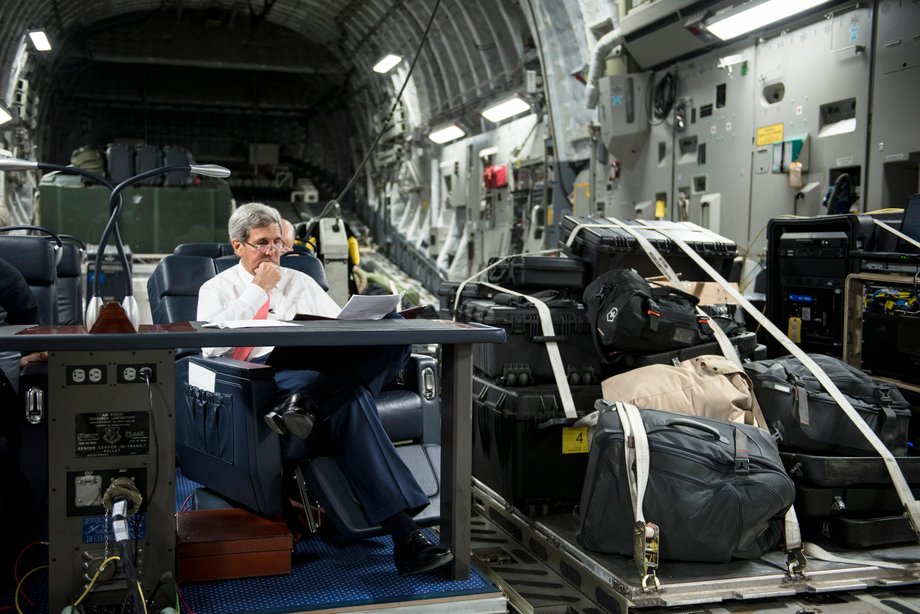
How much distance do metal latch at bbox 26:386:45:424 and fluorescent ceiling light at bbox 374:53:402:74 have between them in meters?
11.7

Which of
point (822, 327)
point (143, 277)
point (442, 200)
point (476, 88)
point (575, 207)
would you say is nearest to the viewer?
point (822, 327)

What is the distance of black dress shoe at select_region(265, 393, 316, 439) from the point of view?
2.43 metres

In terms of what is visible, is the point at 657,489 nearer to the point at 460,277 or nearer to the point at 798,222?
the point at 798,222

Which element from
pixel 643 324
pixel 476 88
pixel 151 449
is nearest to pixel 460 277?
pixel 476 88

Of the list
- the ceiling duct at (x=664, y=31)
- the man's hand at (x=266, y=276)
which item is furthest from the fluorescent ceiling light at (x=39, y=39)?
the man's hand at (x=266, y=276)

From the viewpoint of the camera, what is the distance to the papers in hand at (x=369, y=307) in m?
2.70

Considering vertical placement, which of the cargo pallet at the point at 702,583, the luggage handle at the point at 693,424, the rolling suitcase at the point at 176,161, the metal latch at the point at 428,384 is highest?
the rolling suitcase at the point at 176,161

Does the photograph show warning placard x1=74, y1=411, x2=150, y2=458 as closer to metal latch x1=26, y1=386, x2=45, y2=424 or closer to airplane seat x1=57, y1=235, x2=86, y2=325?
metal latch x1=26, y1=386, x2=45, y2=424

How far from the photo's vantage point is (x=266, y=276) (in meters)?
3.52

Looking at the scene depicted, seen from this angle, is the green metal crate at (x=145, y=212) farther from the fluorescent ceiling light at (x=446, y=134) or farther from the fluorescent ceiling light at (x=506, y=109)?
the fluorescent ceiling light at (x=506, y=109)

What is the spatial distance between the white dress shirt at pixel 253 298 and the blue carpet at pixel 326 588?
2.95 ft

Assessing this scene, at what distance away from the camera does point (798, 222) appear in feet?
15.0

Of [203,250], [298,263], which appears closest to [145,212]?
[203,250]

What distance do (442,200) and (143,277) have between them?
519cm
